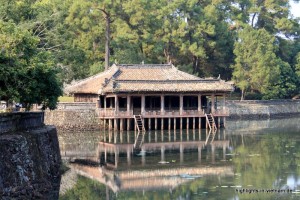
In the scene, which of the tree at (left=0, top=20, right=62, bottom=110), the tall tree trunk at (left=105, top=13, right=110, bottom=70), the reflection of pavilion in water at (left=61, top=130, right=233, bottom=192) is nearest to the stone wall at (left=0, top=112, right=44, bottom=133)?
the tree at (left=0, top=20, right=62, bottom=110)

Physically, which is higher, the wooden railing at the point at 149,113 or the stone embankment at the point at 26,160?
the wooden railing at the point at 149,113

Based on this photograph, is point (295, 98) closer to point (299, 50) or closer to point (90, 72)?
point (299, 50)

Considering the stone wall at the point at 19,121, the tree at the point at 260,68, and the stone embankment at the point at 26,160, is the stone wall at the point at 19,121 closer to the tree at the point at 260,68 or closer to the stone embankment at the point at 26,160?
the stone embankment at the point at 26,160

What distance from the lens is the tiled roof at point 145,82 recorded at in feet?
194

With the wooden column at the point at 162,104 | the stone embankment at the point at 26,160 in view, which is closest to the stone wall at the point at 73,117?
the wooden column at the point at 162,104

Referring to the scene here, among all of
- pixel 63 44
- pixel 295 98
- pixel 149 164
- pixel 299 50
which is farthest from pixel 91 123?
pixel 299 50

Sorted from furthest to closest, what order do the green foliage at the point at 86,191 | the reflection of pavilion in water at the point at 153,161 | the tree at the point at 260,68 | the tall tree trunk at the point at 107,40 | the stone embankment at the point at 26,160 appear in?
the tree at the point at 260,68 < the tall tree trunk at the point at 107,40 < the reflection of pavilion in water at the point at 153,161 < the green foliage at the point at 86,191 < the stone embankment at the point at 26,160

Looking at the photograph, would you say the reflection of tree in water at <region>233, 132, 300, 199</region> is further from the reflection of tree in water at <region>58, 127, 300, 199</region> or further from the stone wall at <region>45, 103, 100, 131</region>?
the stone wall at <region>45, 103, 100, 131</region>

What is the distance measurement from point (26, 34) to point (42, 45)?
2985 centimetres

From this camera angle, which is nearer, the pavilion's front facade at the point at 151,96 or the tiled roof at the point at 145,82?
the tiled roof at the point at 145,82

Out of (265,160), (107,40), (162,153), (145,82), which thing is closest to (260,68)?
(107,40)

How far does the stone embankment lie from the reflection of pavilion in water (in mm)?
2875

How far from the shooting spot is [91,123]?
60.2 m

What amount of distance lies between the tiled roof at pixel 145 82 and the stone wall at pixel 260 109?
16281 mm
